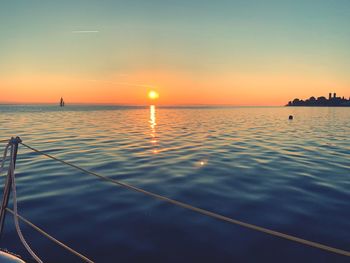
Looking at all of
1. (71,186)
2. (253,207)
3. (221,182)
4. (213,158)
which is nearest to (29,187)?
(71,186)

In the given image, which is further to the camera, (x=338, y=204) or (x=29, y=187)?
(x=29, y=187)

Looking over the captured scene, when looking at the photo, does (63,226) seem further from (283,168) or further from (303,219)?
(283,168)

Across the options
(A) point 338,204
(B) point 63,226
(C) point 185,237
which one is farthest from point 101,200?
(A) point 338,204

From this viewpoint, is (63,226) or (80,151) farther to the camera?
(80,151)

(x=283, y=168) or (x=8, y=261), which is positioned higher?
(x=8, y=261)

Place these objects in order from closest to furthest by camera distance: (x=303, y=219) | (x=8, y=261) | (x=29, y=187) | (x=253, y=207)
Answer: (x=8, y=261) < (x=303, y=219) < (x=253, y=207) < (x=29, y=187)

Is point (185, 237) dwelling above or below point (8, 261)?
below

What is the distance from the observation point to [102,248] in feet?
17.3

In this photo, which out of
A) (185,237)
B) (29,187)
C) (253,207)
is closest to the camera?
(185,237)

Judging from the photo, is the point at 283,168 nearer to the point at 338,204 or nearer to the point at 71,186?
the point at 338,204

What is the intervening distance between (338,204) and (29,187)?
10.7m

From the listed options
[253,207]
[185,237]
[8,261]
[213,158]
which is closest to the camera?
[8,261]

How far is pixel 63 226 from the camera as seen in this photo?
6148 millimetres

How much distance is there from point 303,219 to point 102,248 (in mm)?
Answer: 5354
